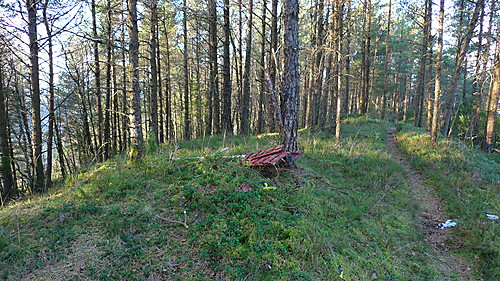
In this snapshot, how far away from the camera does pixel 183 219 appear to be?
12.6 ft

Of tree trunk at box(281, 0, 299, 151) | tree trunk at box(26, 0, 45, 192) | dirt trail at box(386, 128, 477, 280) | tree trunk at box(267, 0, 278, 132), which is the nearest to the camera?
dirt trail at box(386, 128, 477, 280)

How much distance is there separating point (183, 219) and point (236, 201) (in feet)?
3.07

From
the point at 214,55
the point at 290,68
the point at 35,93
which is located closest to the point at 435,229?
the point at 290,68

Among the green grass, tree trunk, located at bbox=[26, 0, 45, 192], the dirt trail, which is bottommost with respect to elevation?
the dirt trail

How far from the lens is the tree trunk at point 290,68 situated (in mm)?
5609

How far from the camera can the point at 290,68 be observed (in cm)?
571

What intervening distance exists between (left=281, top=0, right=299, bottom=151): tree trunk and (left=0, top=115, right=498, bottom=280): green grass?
1209 mm

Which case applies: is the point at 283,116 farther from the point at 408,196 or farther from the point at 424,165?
the point at 424,165

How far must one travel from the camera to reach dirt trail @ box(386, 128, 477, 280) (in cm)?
418

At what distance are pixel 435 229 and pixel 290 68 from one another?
5101 millimetres

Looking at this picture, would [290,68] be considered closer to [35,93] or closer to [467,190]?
[467,190]

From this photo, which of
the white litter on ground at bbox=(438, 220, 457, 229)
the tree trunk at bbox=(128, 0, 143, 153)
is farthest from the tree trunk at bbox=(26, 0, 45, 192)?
the white litter on ground at bbox=(438, 220, 457, 229)

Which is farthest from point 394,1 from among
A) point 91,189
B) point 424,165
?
point 91,189

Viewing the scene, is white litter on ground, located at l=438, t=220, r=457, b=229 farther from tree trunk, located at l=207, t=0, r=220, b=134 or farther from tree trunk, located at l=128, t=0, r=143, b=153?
tree trunk, located at l=207, t=0, r=220, b=134
